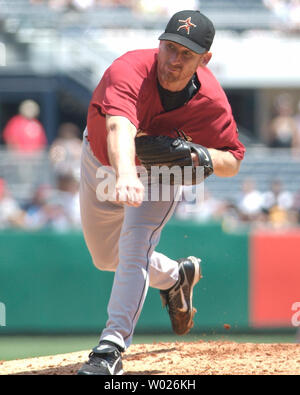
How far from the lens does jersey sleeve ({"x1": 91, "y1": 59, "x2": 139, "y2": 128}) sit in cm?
374

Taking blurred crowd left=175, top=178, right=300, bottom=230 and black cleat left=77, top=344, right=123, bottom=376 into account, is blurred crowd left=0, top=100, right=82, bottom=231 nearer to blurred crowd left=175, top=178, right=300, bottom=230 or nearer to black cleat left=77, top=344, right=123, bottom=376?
blurred crowd left=175, top=178, right=300, bottom=230

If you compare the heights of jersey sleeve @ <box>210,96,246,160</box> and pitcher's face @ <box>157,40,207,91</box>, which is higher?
pitcher's face @ <box>157,40,207,91</box>

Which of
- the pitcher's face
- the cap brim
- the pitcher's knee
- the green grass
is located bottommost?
the green grass

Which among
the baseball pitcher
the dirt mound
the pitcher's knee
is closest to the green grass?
the dirt mound

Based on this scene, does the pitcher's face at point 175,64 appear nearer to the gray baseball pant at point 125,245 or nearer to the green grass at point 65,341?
the gray baseball pant at point 125,245

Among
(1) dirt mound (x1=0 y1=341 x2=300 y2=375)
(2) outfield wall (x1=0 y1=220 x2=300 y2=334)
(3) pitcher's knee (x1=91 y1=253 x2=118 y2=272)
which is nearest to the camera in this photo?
(1) dirt mound (x1=0 y1=341 x2=300 y2=375)

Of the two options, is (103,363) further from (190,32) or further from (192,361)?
(190,32)

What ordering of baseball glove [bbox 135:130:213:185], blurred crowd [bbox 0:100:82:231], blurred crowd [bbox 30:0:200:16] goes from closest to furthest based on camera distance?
baseball glove [bbox 135:130:213:185]
blurred crowd [bbox 0:100:82:231]
blurred crowd [bbox 30:0:200:16]

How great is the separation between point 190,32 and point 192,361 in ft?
6.70

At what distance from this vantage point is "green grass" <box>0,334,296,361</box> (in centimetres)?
744

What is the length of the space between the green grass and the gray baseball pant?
9.19ft

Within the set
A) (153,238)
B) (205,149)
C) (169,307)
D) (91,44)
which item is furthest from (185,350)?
(91,44)

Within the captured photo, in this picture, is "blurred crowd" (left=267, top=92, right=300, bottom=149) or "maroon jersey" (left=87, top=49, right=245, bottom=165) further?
"blurred crowd" (left=267, top=92, right=300, bottom=149)

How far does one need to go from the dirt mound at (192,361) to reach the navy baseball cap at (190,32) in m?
1.77
